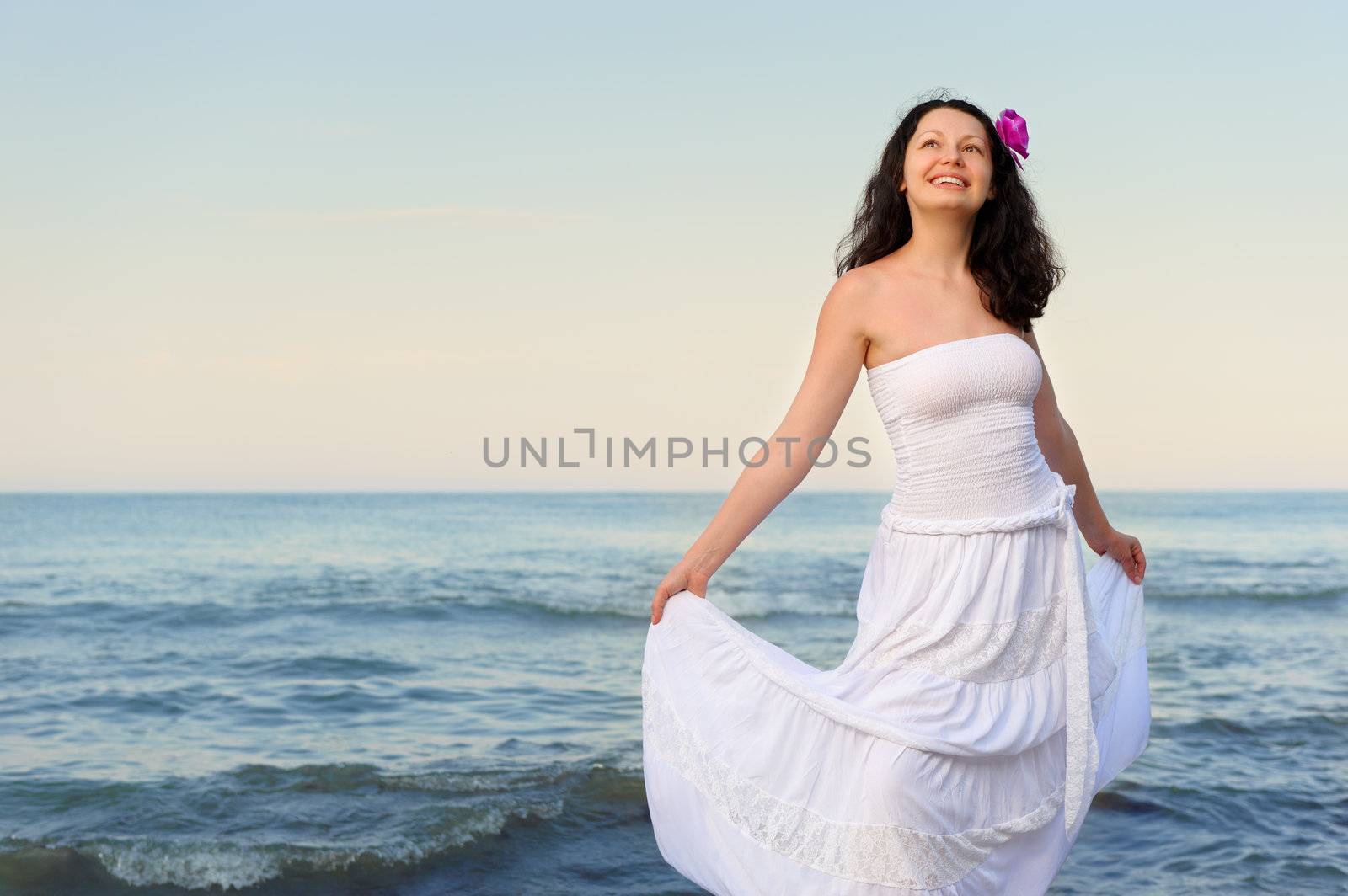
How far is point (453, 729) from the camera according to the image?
24.2 ft

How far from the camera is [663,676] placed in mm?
2600

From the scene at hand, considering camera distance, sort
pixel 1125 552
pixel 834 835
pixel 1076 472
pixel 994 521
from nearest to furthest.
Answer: pixel 834 835 → pixel 994 521 → pixel 1076 472 → pixel 1125 552

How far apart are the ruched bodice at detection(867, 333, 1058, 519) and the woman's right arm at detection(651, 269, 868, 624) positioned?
0.09m

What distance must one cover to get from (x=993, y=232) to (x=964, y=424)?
0.51 m

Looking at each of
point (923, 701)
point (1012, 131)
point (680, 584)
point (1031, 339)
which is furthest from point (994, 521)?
point (1012, 131)

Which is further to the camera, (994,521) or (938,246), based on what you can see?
(938,246)

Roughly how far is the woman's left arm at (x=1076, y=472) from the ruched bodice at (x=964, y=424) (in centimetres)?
22

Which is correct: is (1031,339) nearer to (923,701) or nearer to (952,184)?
(952,184)

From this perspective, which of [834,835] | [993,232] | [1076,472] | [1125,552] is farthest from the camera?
[1125,552]

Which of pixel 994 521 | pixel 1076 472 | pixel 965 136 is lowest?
pixel 994 521

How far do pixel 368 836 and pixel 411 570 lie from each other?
47.6ft

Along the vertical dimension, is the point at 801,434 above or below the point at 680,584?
above

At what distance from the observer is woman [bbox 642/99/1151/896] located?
2.38 metres

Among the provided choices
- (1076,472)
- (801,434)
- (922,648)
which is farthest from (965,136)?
(922,648)
